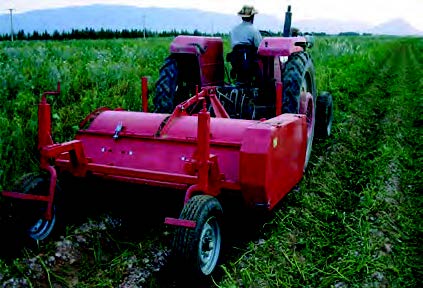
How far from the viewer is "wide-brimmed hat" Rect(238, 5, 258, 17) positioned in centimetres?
582

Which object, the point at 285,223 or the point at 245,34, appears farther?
the point at 245,34

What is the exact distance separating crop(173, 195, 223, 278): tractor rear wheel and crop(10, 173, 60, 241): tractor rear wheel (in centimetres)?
125

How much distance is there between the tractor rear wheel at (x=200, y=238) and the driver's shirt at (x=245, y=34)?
2.66 m

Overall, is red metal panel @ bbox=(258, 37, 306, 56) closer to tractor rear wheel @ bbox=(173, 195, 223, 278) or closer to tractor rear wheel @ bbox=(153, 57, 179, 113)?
tractor rear wheel @ bbox=(153, 57, 179, 113)

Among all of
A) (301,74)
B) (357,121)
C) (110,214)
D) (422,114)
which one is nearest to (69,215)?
(110,214)

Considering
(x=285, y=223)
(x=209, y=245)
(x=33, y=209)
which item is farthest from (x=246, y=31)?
(x=33, y=209)

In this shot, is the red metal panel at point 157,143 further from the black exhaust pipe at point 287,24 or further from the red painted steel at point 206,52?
the black exhaust pipe at point 287,24

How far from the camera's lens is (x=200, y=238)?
3467 mm

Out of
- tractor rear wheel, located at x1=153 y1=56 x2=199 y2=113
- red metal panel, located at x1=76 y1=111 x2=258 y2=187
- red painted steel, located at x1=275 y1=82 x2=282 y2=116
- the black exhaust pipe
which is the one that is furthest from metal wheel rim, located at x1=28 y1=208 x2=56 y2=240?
the black exhaust pipe

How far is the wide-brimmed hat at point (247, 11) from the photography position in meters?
5.82

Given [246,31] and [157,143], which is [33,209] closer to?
[157,143]

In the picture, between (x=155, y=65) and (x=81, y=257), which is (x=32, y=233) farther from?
(x=155, y=65)

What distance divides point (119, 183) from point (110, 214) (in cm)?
44

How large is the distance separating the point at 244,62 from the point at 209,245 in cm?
271
